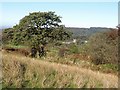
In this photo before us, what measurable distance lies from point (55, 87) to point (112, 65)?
1401 centimetres

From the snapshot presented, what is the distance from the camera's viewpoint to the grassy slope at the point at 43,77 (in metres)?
8.83

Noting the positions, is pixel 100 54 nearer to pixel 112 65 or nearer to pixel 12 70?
pixel 112 65

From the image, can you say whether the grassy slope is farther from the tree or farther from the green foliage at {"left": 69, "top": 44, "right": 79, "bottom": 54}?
the green foliage at {"left": 69, "top": 44, "right": 79, "bottom": 54}

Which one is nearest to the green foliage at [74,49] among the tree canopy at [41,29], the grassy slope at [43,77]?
the tree canopy at [41,29]

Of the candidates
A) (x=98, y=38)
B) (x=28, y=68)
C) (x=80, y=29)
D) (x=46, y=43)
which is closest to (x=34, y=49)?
(x=46, y=43)

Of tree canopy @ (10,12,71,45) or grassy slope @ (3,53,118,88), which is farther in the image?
tree canopy @ (10,12,71,45)

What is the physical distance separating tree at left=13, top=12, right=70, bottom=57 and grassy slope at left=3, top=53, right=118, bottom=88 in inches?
809

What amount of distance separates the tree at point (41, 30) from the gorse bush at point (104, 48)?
17.9ft

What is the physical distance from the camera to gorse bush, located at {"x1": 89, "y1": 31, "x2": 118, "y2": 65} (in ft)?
69.1

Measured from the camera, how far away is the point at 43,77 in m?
9.23

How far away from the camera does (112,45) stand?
21578 mm

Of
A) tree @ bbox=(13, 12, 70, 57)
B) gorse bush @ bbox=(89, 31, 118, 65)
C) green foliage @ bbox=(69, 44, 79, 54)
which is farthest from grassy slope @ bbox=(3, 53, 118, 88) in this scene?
green foliage @ bbox=(69, 44, 79, 54)

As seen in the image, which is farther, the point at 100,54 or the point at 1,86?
the point at 100,54

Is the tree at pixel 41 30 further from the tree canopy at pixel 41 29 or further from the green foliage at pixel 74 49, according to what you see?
the green foliage at pixel 74 49
